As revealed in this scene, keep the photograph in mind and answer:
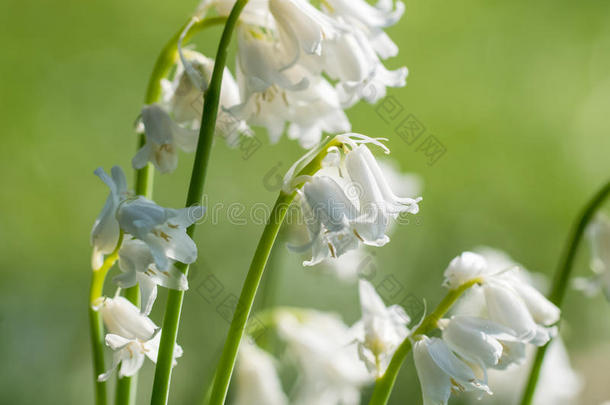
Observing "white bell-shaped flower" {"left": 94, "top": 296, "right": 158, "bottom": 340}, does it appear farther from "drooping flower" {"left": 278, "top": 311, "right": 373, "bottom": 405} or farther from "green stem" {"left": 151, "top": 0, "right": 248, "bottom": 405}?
"drooping flower" {"left": 278, "top": 311, "right": 373, "bottom": 405}

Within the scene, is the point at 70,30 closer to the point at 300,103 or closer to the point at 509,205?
the point at 509,205

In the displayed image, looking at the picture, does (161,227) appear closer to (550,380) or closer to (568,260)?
(568,260)

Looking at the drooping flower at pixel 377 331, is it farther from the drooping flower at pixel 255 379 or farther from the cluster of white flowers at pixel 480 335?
the drooping flower at pixel 255 379

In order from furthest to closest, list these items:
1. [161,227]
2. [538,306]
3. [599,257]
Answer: [599,257]
[538,306]
[161,227]

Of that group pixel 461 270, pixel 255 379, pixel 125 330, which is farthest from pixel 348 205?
pixel 255 379

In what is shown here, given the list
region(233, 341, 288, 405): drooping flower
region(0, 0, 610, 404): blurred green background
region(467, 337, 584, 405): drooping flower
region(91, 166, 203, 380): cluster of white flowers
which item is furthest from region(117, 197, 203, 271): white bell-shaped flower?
region(0, 0, 610, 404): blurred green background

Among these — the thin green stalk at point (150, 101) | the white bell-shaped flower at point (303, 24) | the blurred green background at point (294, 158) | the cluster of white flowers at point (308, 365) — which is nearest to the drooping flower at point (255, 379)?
the cluster of white flowers at point (308, 365)
